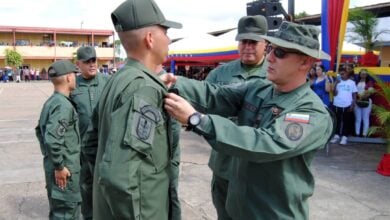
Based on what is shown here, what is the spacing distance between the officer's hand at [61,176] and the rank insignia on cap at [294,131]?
7.63 feet

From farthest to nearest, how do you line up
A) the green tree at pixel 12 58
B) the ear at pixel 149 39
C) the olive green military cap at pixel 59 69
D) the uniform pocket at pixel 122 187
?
1. the green tree at pixel 12 58
2. the olive green military cap at pixel 59 69
3. the ear at pixel 149 39
4. the uniform pocket at pixel 122 187

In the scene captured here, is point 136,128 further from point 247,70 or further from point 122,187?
point 247,70

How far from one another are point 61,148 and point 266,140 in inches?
87.7

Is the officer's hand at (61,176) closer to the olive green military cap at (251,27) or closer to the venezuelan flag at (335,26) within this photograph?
the olive green military cap at (251,27)

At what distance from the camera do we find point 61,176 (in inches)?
136

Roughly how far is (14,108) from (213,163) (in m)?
15.1

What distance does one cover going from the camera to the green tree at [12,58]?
164 feet

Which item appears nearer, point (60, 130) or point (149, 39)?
point (149, 39)

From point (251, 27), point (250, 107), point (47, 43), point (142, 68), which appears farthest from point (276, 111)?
point (47, 43)

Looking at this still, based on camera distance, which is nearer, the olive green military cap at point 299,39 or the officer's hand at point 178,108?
the officer's hand at point 178,108

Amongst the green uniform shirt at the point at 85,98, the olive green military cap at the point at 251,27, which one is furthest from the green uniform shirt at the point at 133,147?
the green uniform shirt at the point at 85,98

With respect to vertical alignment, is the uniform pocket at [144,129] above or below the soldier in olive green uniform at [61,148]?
above

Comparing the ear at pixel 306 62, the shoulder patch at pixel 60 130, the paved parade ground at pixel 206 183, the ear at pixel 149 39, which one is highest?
the ear at pixel 149 39

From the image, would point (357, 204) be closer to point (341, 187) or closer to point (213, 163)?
point (341, 187)
